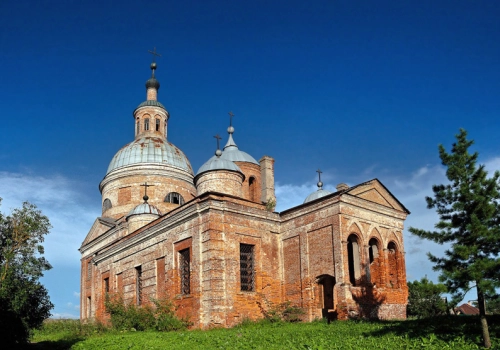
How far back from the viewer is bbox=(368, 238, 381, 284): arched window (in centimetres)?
2125

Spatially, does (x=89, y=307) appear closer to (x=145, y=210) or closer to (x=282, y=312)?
(x=145, y=210)

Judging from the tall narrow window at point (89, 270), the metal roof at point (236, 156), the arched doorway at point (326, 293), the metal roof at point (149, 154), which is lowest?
the arched doorway at point (326, 293)

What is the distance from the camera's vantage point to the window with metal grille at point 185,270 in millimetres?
20859

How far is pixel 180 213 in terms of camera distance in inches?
840

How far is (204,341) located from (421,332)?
20.6ft

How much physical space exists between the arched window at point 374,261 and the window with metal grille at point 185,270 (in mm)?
7728

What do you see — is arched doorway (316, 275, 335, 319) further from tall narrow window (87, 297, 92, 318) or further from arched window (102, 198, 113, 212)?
arched window (102, 198, 113, 212)

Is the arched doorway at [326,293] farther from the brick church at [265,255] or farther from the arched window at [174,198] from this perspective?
the arched window at [174,198]

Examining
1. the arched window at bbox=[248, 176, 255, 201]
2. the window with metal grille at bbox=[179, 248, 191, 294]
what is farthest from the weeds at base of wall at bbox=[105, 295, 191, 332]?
the arched window at bbox=[248, 176, 255, 201]

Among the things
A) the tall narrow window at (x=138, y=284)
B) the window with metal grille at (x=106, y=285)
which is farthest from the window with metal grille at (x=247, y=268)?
the window with metal grille at (x=106, y=285)

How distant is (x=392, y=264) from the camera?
73.3ft

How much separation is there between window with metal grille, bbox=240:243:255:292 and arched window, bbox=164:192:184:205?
41.9ft

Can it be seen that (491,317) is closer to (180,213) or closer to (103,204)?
(180,213)

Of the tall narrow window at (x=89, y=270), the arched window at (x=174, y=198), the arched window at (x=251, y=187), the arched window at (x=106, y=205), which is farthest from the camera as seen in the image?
the arched window at (x=106, y=205)
